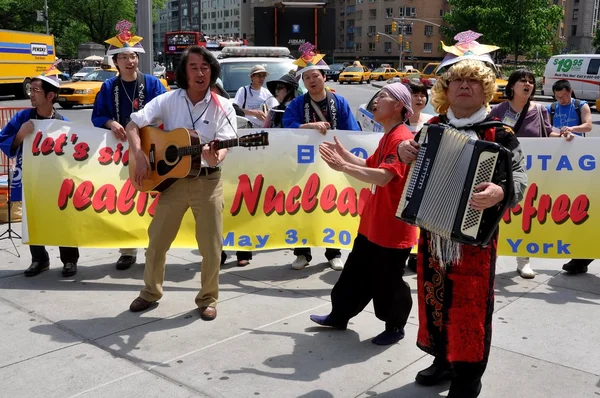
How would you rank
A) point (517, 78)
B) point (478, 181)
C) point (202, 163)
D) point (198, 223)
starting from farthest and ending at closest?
point (517, 78) → point (198, 223) → point (202, 163) → point (478, 181)

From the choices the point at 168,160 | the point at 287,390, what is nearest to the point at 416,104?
the point at 168,160

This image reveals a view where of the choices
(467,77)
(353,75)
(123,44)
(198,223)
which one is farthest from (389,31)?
(467,77)

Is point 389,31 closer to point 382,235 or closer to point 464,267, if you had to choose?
point 382,235

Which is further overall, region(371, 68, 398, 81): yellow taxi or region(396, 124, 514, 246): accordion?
region(371, 68, 398, 81): yellow taxi

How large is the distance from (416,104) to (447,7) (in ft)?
→ 315

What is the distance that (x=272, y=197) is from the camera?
593cm

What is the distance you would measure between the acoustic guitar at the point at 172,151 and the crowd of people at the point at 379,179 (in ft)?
0.22

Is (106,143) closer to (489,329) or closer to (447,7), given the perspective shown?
(489,329)

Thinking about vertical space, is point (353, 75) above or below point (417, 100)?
above

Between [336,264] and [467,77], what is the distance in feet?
10.2

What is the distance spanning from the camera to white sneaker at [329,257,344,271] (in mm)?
5988

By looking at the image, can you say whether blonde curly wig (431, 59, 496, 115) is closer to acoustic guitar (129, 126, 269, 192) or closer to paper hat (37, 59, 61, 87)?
acoustic guitar (129, 126, 269, 192)

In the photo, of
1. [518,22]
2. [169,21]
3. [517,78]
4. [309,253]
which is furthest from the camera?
[169,21]

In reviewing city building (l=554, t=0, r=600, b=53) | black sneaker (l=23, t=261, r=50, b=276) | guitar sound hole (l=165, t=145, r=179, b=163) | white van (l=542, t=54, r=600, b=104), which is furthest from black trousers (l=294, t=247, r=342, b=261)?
city building (l=554, t=0, r=600, b=53)
